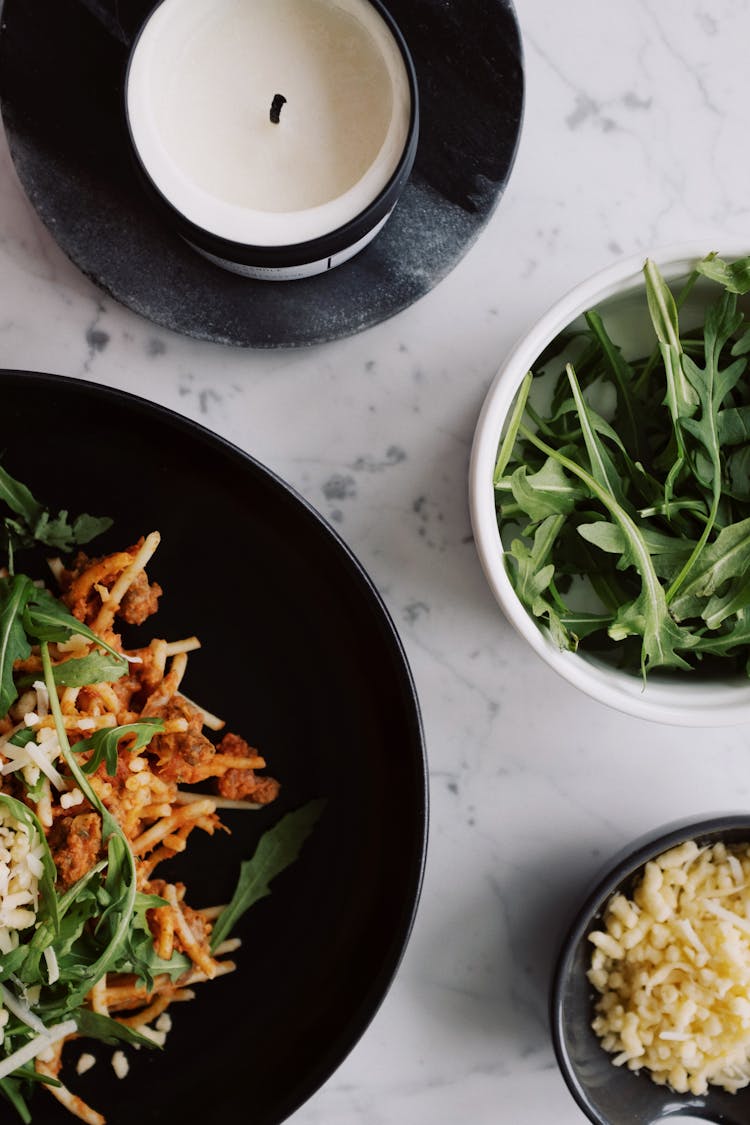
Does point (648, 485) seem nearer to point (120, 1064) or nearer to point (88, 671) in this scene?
point (88, 671)

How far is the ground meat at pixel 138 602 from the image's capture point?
1.02 meters

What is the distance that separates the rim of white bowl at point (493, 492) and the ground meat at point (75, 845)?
0.43m

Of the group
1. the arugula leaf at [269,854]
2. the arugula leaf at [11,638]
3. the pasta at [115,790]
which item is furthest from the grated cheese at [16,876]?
the arugula leaf at [269,854]

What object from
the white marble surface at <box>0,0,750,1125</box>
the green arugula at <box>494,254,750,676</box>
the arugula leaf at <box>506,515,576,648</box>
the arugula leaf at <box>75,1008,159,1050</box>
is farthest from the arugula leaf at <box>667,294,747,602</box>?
the arugula leaf at <box>75,1008,159,1050</box>

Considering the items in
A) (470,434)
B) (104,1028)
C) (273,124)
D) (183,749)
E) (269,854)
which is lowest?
(104,1028)

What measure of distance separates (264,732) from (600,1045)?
0.48 meters

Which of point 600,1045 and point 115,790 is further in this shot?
point 600,1045

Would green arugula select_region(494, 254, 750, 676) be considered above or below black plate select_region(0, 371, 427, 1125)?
above

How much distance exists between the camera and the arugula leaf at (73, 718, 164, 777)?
3.05 ft

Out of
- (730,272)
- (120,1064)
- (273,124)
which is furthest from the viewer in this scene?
(120,1064)

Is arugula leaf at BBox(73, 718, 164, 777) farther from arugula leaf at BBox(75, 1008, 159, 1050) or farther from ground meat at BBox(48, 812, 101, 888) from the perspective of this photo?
arugula leaf at BBox(75, 1008, 159, 1050)

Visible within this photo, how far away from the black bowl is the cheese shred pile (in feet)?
0.05

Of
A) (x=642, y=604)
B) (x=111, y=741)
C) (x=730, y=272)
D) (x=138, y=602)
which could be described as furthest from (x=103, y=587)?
(x=730, y=272)

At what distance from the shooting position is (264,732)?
42.1 inches
